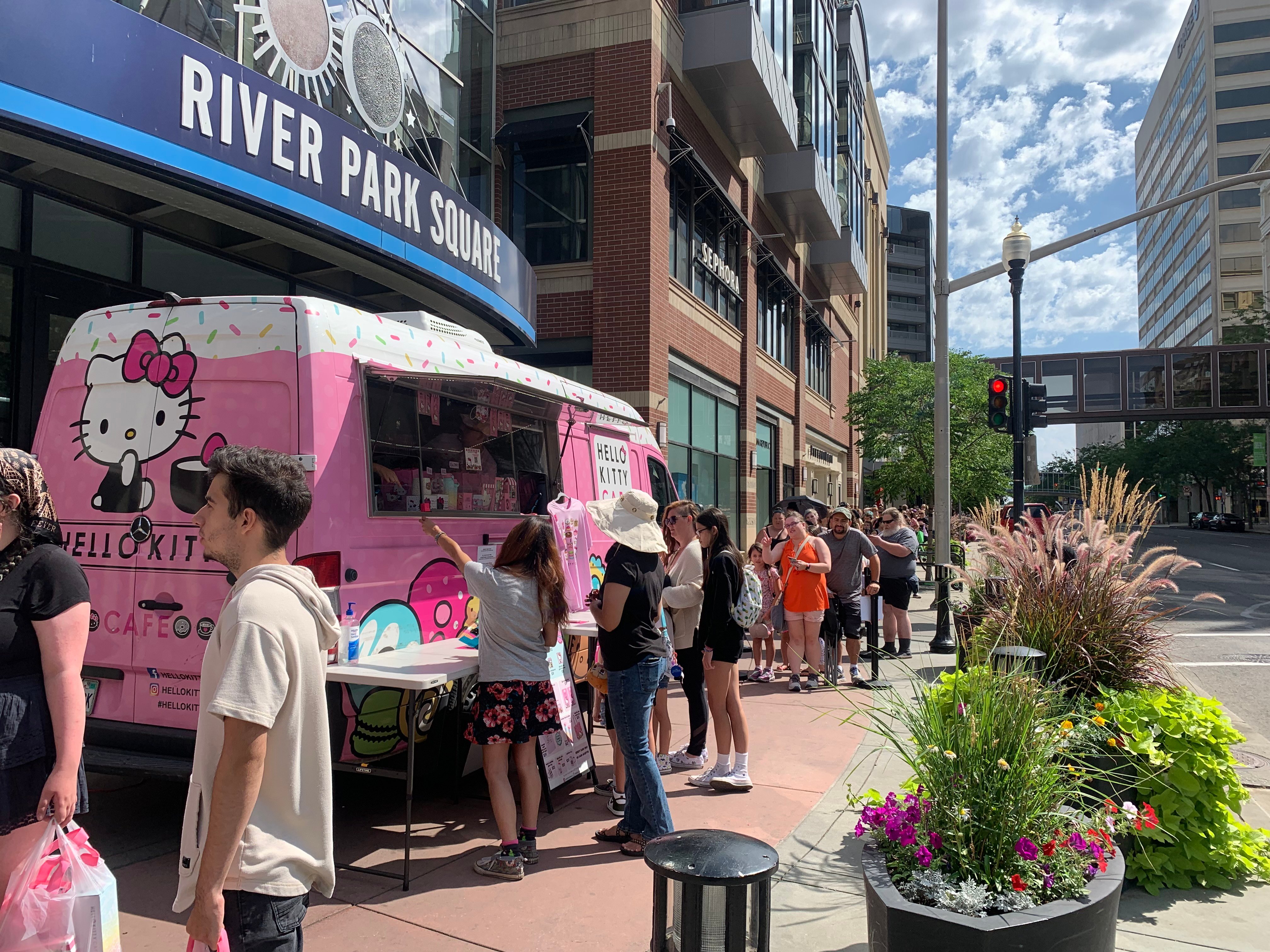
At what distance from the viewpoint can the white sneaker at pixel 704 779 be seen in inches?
242

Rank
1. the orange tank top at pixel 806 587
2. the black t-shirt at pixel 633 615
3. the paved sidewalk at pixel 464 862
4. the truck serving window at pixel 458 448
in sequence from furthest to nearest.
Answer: the orange tank top at pixel 806 587 < the truck serving window at pixel 458 448 < the black t-shirt at pixel 633 615 < the paved sidewalk at pixel 464 862

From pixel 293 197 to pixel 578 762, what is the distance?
18.3 feet

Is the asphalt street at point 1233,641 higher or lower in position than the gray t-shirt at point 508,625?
lower

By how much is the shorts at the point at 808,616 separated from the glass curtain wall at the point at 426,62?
7198 mm

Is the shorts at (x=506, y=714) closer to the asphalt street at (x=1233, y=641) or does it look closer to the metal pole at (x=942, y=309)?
the asphalt street at (x=1233, y=641)

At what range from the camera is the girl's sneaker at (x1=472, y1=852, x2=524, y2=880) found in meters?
4.59

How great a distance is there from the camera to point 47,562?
295 cm

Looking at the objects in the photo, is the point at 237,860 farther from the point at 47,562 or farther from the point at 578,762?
the point at 578,762

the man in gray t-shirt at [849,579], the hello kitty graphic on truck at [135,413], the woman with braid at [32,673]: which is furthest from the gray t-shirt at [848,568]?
the woman with braid at [32,673]

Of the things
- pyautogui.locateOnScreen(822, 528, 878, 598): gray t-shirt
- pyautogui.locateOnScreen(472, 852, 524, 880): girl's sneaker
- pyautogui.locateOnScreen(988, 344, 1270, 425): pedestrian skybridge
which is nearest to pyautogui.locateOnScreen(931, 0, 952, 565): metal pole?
pyautogui.locateOnScreen(822, 528, 878, 598): gray t-shirt

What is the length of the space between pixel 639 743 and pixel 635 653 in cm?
48

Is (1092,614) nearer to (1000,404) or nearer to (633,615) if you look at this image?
(633,615)

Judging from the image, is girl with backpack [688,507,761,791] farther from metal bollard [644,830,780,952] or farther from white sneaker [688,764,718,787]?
metal bollard [644,830,780,952]

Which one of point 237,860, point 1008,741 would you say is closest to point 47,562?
point 237,860
